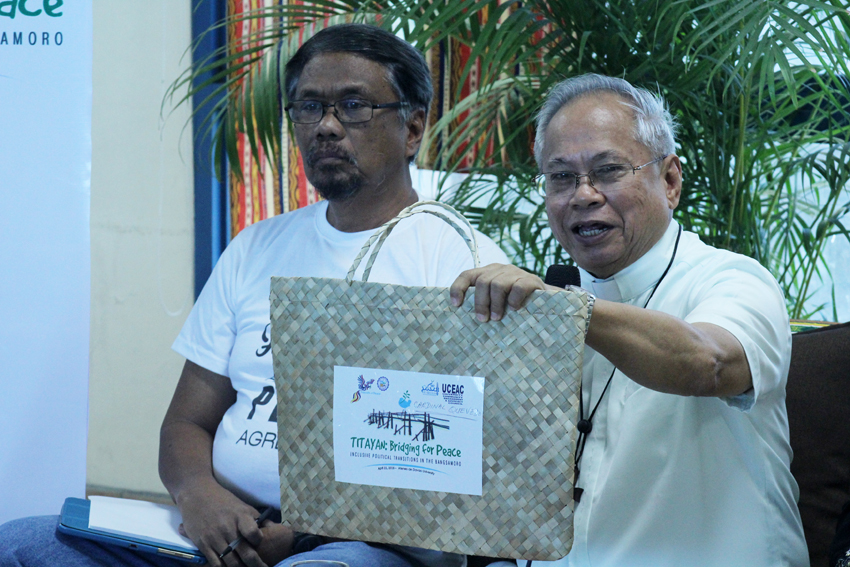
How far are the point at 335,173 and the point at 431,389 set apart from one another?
0.84 m

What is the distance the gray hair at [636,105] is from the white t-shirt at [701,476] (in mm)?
231

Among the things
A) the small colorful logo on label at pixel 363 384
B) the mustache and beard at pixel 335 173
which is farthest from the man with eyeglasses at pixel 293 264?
the small colorful logo on label at pixel 363 384

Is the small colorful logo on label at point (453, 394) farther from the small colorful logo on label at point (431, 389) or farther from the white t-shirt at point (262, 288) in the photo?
the white t-shirt at point (262, 288)

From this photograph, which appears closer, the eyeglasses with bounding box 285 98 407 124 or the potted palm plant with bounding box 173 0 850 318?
the eyeglasses with bounding box 285 98 407 124

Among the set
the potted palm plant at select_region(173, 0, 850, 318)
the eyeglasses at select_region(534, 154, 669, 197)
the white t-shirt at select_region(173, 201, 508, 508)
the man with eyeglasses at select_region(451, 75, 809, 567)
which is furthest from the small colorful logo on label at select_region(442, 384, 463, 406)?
the potted palm plant at select_region(173, 0, 850, 318)

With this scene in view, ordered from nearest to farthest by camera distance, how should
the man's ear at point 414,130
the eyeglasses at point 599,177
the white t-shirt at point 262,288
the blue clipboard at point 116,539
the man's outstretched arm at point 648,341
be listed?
the man's outstretched arm at point 648,341
the eyeglasses at point 599,177
the blue clipboard at point 116,539
the white t-shirt at point 262,288
the man's ear at point 414,130

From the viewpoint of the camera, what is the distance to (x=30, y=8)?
1919 millimetres

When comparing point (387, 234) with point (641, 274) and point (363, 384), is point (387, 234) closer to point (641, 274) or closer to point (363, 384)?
point (363, 384)

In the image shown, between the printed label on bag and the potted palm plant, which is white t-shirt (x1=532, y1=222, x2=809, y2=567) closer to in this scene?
the printed label on bag

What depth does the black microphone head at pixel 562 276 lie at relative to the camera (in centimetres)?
132

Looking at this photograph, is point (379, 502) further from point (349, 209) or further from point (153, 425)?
point (153, 425)

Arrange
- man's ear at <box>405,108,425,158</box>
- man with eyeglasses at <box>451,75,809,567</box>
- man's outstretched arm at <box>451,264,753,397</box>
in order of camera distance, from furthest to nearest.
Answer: man's ear at <box>405,108,425,158</box> → man with eyeglasses at <box>451,75,809,567</box> → man's outstretched arm at <box>451,264,753,397</box>

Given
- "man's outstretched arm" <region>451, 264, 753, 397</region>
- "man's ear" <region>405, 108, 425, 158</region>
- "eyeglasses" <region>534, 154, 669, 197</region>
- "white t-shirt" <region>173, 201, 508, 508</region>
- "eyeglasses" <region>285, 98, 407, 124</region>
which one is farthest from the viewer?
"man's ear" <region>405, 108, 425, 158</region>

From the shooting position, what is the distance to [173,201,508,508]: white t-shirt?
65.4 inches
